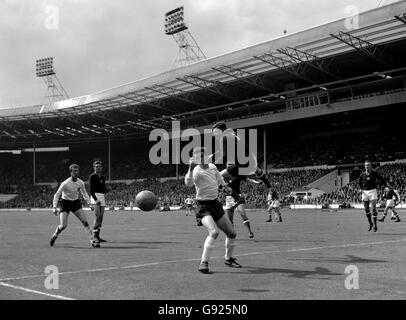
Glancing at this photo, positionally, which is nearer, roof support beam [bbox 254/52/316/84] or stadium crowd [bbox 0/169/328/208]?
roof support beam [bbox 254/52/316/84]

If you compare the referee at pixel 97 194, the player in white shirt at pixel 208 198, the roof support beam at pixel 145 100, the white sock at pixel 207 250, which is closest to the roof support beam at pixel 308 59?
the roof support beam at pixel 145 100

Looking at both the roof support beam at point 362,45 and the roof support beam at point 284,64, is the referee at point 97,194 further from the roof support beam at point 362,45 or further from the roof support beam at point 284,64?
the roof support beam at point 284,64

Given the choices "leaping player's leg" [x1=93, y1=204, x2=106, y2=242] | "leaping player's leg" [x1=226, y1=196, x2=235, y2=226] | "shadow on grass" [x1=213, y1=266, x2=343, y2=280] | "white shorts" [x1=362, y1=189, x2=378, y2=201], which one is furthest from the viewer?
"white shorts" [x1=362, y1=189, x2=378, y2=201]

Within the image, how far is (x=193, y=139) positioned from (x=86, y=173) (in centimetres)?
2289

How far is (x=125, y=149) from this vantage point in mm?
88688

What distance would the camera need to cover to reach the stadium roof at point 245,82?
43375mm

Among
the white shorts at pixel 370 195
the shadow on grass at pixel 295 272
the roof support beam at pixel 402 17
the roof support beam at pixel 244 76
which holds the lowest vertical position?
the shadow on grass at pixel 295 272

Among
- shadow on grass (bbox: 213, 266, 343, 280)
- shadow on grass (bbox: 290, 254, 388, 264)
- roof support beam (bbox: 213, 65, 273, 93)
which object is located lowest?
shadow on grass (bbox: 213, 266, 343, 280)

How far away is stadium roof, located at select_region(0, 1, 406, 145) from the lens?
43.4m

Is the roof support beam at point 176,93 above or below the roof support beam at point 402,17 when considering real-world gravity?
below

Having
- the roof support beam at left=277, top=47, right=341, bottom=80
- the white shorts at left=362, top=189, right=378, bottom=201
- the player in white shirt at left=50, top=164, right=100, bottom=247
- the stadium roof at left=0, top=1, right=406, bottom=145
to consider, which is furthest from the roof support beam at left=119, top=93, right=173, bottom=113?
the player in white shirt at left=50, top=164, right=100, bottom=247

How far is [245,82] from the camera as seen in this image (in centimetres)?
5544

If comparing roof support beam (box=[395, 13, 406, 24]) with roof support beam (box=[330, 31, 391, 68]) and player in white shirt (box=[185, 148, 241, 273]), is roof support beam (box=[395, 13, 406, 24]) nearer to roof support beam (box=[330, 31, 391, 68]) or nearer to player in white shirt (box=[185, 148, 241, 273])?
roof support beam (box=[330, 31, 391, 68])
